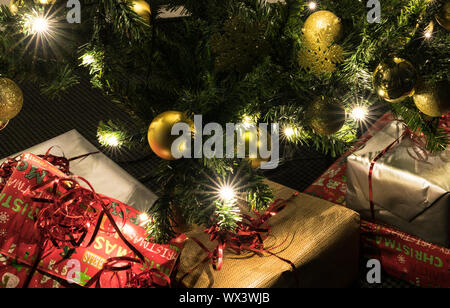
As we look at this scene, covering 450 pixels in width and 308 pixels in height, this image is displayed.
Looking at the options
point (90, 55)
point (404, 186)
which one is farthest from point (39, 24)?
point (404, 186)

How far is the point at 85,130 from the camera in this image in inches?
65.4

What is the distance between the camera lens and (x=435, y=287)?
918mm

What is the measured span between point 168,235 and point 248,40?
1.19ft

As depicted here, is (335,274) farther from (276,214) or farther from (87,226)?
(87,226)

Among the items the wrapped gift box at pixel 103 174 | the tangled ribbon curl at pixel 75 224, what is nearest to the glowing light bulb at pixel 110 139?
the tangled ribbon curl at pixel 75 224

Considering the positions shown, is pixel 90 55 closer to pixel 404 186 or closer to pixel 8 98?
pixel 8 98

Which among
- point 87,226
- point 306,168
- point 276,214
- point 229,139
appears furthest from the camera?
point 306,168

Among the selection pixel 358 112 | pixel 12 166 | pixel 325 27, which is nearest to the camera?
pixel 325 27

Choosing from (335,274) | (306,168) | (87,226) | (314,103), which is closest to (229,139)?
(314,103)

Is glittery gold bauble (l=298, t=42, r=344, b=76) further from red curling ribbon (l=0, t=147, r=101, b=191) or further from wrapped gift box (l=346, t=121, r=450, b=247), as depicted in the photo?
red curling ribbon (l=0, t=147, r=101, b=191)

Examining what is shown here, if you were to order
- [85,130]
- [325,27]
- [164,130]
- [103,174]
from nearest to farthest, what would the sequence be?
[164,130] → [325,27] → [103,174] → [85,130]

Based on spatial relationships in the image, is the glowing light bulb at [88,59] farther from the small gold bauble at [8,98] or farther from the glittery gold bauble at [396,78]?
the glittery gold bauble at [396,78]

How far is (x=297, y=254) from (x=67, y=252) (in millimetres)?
453

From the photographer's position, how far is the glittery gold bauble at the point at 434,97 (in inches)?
23.9
